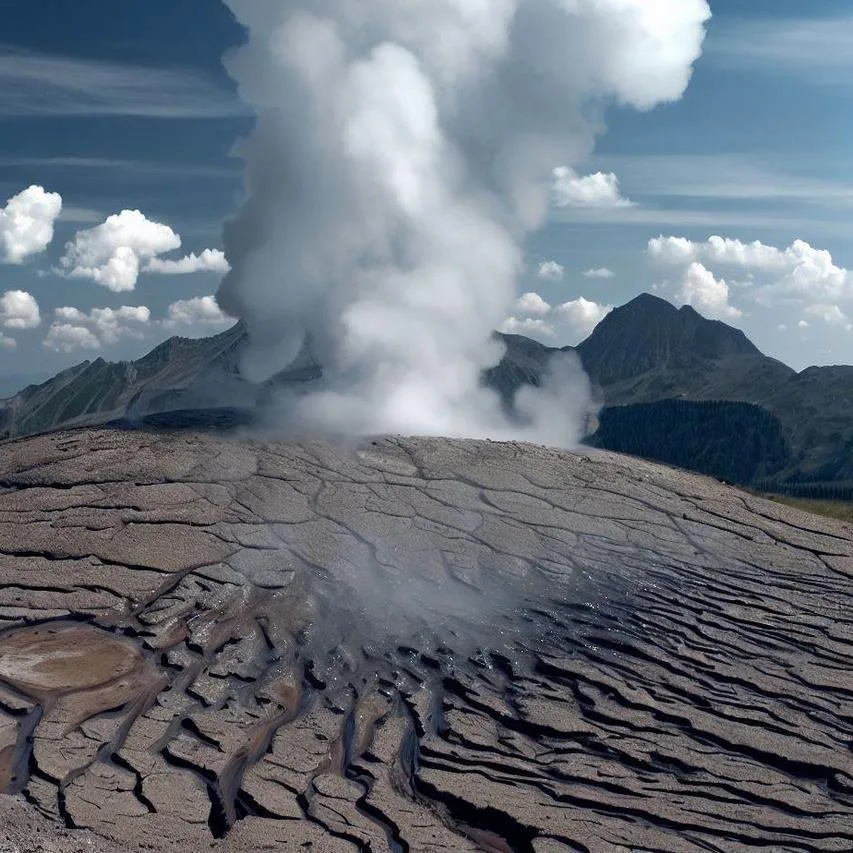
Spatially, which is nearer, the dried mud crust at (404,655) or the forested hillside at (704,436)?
the dried mud crust at (404,655)

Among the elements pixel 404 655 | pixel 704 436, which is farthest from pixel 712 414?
pixel 404 655

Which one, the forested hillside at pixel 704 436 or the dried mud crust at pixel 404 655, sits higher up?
the forested hillside at pixel 704 436

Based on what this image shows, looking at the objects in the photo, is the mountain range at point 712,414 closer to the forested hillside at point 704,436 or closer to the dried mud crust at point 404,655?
the forested hillside at point 704,436

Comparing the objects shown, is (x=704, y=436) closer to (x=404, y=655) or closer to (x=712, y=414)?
(x=712, y=414)

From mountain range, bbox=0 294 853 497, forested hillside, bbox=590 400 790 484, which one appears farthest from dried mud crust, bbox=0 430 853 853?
forested hillside, bbox=590 400 790 484

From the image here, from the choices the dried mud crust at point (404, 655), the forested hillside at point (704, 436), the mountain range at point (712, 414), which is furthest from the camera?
the forested hillside at point (704, 436)

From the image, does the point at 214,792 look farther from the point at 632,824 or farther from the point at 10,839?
the point at 632,824

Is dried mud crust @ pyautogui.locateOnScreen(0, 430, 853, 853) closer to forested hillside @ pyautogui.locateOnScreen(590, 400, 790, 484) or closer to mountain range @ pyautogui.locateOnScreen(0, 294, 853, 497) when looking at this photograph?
mountain range @ pyautogui.locateOnScreen(0, 294, 853, 497)

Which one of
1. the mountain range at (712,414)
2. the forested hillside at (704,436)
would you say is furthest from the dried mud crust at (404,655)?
the forested hillside at (704,436)
